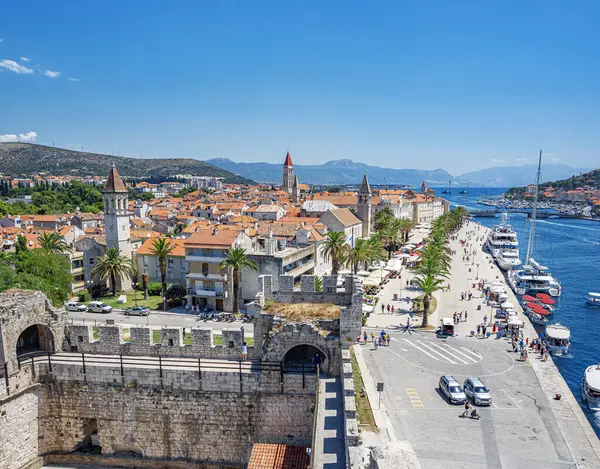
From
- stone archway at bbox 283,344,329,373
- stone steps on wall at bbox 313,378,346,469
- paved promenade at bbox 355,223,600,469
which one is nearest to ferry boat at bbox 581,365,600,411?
paved promenade at bbox 355,223,600,469

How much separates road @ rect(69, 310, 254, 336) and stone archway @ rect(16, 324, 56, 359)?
60.3ft

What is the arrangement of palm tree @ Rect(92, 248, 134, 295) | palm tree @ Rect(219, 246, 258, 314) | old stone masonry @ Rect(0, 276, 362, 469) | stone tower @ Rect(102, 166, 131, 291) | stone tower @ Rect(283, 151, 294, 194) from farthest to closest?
stone tower @ Rect(283, 151, 294, 194), stone tower @ Rect(102, 166, 131, 291), palm tree @ Rect(92, 248, 134, 295), palm tree @ Rect(219, 246, 258, 314), old stone masonry @ Rect(0, 276, 362, 469)

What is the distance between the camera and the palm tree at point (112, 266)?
49.5 meters

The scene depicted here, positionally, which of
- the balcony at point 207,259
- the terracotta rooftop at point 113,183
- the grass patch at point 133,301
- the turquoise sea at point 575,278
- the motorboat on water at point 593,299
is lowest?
the turquoise sea at point 575,278

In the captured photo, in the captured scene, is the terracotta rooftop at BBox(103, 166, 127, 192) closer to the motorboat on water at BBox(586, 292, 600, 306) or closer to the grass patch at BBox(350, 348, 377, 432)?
the grass patch at BBox(350, 348, 377, 432)

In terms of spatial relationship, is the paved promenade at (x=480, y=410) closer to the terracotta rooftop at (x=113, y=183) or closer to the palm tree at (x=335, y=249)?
the palm tree at (x=335, y=249)

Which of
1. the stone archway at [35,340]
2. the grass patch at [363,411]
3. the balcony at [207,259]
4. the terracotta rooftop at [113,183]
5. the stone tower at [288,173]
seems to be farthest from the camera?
the stone tower at [288,173]

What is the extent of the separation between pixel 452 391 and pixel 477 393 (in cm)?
117

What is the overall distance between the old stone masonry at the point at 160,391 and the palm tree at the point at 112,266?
A: 30.9 m

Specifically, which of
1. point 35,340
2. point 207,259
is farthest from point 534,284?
point 35,340

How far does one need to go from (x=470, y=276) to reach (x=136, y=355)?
174 feet

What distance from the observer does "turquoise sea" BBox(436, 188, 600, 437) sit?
3522 centimetres

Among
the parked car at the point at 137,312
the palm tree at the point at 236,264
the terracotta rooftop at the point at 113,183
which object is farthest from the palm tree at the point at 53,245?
the palm tree at the point at 236,264

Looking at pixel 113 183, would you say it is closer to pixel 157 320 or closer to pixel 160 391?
pixel 157 320
